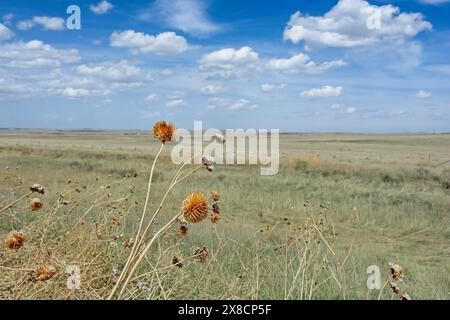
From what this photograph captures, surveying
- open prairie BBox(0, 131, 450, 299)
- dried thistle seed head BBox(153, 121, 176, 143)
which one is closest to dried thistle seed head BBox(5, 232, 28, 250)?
open prairie BBox(0, 131, 450, 299)

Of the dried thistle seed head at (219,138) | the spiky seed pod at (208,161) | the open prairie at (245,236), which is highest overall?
the dried thistle seed head at (219,138)

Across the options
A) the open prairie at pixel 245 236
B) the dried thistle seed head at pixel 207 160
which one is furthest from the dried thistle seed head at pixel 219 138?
the open prairie at pixel 245 236

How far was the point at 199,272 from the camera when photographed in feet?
12.6

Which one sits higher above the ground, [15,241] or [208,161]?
[208,161]

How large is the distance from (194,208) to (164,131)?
1.46 feet

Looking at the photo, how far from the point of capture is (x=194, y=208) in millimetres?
1826

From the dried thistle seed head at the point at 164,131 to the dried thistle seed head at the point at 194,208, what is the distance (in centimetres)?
35

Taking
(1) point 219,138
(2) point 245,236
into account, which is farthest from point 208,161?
(2) point 245,236

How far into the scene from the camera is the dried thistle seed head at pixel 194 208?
5.95ft

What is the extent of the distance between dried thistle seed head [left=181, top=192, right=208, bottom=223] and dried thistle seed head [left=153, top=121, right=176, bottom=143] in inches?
13.9

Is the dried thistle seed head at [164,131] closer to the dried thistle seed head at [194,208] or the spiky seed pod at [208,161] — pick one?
the spiky seed pod at [208,161]

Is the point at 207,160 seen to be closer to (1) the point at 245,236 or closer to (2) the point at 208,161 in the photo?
(2) the point at 208,161
